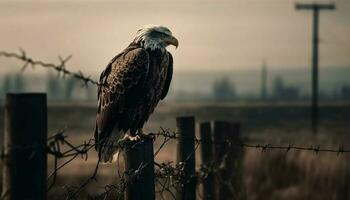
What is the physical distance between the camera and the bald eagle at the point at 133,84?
7555 millimetres

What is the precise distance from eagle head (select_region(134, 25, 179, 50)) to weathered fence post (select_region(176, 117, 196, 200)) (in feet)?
8.03

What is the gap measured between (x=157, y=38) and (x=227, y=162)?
144 centimetres

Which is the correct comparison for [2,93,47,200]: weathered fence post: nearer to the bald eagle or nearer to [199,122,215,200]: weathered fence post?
[199,122,215,200]: weathered fence post

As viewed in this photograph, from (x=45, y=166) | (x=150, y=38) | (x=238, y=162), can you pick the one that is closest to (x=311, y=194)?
(x=238, y=162)

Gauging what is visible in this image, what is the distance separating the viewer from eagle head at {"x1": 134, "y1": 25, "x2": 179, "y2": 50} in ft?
26.1

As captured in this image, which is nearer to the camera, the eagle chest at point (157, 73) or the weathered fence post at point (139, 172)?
the weathered fence post at point (139, 172)

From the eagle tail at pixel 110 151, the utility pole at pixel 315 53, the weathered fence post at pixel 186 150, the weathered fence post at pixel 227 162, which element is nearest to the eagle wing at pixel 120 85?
the eagle tail at pixel 110 151

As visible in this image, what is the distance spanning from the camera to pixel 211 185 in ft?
22.9

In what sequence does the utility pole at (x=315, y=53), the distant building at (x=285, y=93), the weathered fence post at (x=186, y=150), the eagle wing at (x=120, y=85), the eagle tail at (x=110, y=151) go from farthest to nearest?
the distant building at (x=285, y=93) < the utility pole at (x=315, y=53) < the eagle tail at (x=110, y=151) < the eagle wing at (x=120, y=85) < the weathered fence post at (x=186, y=150)

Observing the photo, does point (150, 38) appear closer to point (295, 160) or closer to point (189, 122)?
point (189, 122)

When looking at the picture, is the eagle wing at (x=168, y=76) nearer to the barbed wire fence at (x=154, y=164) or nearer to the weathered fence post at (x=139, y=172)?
the barbed wire fence at (x=154, y=164)

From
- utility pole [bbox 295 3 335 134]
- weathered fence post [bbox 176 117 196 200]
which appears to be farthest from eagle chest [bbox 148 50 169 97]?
utility pole [bbox 295 3 335 134]

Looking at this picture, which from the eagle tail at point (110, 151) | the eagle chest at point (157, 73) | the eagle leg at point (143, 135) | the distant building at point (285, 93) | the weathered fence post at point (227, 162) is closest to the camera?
the eagle leg at point (143, 135)

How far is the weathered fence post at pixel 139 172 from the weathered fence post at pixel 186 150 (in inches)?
51.5
